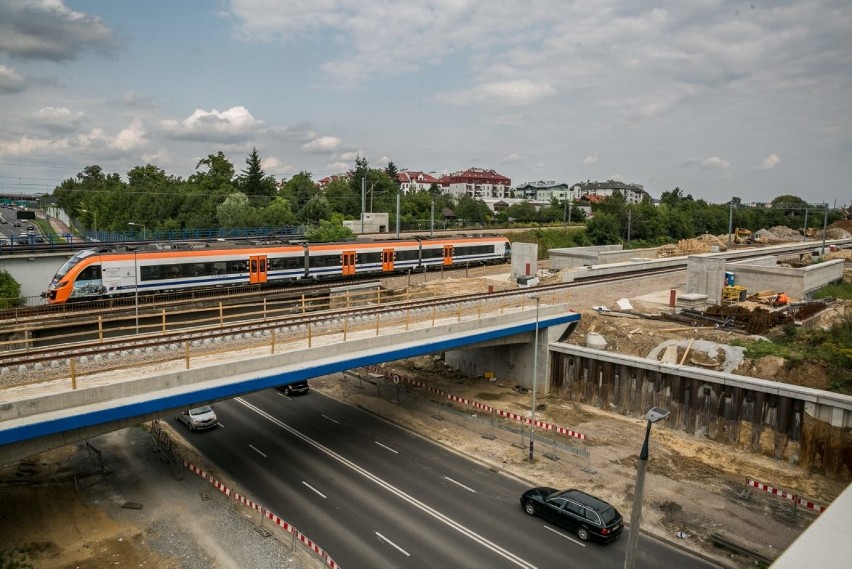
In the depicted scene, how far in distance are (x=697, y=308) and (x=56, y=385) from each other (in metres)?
33.3

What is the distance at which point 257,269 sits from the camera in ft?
127

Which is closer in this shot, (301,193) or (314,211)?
(314,211)

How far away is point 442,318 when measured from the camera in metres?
27.2

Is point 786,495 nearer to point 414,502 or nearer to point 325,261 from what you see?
point 414,502

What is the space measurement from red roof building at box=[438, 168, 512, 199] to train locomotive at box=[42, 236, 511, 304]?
438ft

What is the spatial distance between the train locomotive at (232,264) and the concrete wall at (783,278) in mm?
23027

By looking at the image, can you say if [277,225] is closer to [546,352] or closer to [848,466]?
[546,352]

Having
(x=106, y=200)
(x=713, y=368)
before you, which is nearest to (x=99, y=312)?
(x=713, y=368)

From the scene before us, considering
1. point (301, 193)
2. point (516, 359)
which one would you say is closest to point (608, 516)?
point (516, 359)

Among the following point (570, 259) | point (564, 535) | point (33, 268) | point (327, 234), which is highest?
point (327, 234)

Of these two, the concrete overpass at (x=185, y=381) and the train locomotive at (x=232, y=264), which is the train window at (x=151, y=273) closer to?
the train locomotive at (x=232, y=264)

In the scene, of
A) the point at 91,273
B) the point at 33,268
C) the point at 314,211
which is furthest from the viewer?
the point at 314,211

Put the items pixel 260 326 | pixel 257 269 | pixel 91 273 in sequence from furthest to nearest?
pixel 257 269 < pixel 91 273 < pixel 260 326

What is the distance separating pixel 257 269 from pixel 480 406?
1943 centimetres
